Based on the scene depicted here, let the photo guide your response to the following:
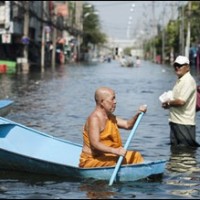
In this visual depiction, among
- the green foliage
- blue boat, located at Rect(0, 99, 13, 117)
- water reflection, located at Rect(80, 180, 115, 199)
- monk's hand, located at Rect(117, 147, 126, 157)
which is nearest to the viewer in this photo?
water reflection, located at Rect(80, 180, 115, 199)

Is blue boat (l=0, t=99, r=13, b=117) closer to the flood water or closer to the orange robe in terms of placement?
the flood water

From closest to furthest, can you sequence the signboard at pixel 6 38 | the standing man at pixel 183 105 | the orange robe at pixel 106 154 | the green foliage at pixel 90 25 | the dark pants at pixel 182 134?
the orange robe at pixel 106 154, the standing man at pixel 183 105, the dark pants at pixel 182 134, the signboard at pixel 6 38, the green foliage at pixel 90 25


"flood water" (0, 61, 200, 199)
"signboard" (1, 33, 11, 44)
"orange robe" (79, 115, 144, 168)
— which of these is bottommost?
"flood water" (0, 61, 200, 199)

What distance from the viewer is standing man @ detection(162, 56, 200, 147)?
12258 mm

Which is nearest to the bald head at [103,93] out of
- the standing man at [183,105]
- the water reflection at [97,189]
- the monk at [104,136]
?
the monk at [104,136]

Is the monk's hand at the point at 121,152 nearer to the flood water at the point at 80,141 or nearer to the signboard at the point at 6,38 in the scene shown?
the flood water at the point at 80,141

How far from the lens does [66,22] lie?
125688 millimetres

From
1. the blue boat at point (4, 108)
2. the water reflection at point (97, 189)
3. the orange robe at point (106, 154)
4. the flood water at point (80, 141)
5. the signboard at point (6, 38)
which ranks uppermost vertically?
the signboard at point (6, 38)

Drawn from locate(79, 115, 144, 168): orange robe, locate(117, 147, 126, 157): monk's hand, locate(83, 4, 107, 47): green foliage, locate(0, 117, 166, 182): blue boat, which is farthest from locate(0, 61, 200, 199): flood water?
locate(83, 4, 107, 47): green foliage

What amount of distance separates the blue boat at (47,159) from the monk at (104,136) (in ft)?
0.57

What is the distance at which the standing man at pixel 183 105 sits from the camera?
40.2 ft

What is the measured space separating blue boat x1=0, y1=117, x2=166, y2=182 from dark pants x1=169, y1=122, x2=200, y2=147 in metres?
2.38

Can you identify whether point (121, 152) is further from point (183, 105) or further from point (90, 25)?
point (90, 25)

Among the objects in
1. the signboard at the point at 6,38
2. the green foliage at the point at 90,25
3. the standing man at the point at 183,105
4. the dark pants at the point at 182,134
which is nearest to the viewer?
the standing man at the point at 183,105
